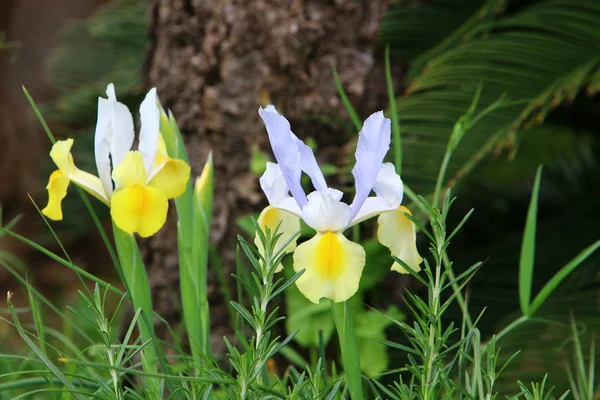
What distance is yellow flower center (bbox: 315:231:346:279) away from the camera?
64 centimetres

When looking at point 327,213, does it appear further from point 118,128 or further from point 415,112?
point 415,112

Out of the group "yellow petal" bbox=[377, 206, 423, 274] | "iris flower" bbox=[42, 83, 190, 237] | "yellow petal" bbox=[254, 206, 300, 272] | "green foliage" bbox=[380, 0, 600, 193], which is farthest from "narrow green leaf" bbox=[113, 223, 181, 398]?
"green foliage" bbox=[380, 0, 600, 193]

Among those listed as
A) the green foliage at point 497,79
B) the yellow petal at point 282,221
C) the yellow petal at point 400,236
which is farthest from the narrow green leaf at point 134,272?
the green foliage at point 497,79

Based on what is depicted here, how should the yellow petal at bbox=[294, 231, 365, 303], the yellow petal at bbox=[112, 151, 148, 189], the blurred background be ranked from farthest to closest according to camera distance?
the blurred background < the yellow petal at bbox=[112, 151, 148, 189] < the yellow petal at bbox=[294, 231, 365, 303]

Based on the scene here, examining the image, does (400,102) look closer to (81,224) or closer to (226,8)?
(226,8)

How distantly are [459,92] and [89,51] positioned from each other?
135 centimetres

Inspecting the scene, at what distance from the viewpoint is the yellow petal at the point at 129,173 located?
2.43 feet

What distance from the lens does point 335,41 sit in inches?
58.0

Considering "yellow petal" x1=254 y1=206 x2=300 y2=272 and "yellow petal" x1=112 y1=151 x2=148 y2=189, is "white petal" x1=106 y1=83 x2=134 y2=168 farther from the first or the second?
"yellow petal" x1=254 y1=206 x2=300 y2=272

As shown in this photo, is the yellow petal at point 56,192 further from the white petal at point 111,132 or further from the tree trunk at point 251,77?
the tree trunk at point 251,77

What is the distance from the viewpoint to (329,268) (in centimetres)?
64

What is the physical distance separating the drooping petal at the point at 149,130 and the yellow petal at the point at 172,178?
2 cm

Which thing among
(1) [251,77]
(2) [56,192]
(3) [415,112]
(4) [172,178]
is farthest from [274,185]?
(1) [251,77]

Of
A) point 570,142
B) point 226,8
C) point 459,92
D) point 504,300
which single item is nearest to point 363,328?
point 504,300
